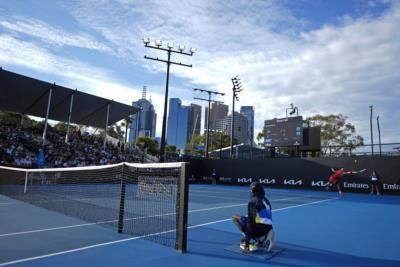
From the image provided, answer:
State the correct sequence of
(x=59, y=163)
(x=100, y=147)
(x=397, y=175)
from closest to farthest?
(x=397, y=175) → (x=59, y=163) → (x=100, y=147)

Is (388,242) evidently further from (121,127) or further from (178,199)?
(121,127)

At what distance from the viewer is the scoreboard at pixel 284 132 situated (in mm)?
26547

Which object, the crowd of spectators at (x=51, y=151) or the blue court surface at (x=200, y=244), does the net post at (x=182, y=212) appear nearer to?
the blue court surface at (x=200, y=244)

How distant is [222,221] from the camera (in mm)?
9258

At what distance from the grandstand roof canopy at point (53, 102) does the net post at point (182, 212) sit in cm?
2798

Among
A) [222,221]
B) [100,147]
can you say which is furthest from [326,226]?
[100,147]

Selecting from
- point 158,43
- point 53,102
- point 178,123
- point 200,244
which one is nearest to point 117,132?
point 178,123

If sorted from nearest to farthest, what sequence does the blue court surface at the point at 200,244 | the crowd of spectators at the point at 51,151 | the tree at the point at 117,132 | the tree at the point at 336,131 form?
the blue court surface at the point at 200,244 < the crowd of spectators at the point at 51,151 < the tree at the point at 336,131 < the tree at the point at 117,132

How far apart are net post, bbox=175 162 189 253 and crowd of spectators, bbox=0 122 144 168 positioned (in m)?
24.6

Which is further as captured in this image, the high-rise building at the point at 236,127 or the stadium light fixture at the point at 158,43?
the high-rise building at the point at 236,127

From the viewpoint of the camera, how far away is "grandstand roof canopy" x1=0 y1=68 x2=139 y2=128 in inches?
1209

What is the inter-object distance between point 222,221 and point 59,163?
2571 centimetres

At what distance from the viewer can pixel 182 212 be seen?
5941 millimetres

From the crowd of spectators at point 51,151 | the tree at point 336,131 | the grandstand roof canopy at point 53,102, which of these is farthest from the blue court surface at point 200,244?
the tree at point 336,131
